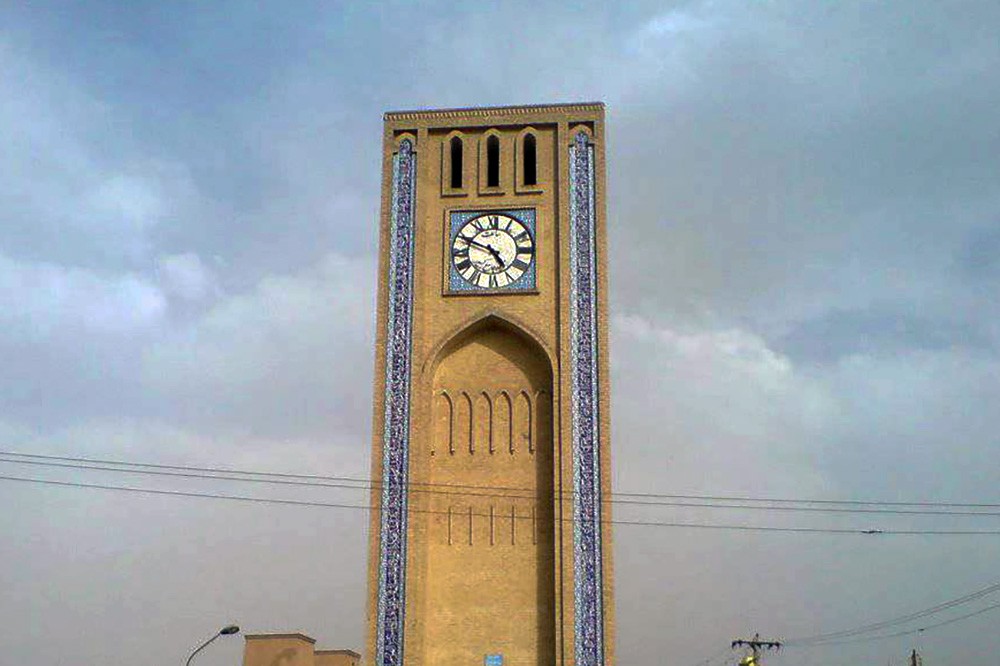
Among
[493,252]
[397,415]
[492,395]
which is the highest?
[493,252]

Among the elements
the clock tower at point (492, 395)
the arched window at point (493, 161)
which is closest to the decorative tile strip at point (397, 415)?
the clock tower at point (492, 395)

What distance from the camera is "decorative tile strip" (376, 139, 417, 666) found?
16.6 metres

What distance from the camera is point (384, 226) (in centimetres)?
1862

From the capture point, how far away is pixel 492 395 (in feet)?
59.2

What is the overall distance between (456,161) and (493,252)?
66.3 inches

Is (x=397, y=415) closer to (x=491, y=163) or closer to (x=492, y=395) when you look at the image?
(x=492, y=395)

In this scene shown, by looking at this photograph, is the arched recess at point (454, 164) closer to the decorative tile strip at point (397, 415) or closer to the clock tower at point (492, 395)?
the clock tower at point (492, 395)

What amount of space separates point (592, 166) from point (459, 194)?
200cm

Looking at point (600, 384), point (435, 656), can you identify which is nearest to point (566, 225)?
point (600, 384)

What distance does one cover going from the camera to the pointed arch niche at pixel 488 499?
16.8 m

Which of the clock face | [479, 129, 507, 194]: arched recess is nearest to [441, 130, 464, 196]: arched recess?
[479, 129, 507, 194]: arched recess

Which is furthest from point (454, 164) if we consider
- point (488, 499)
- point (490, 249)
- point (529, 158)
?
point (488, 499)

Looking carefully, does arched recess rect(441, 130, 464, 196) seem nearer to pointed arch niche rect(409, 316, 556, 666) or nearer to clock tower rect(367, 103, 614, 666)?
clock tower rect(367, 103, 614, 666)

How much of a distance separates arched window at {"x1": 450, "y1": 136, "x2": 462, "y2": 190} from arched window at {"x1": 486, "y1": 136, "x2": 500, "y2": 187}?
1.40 ft
